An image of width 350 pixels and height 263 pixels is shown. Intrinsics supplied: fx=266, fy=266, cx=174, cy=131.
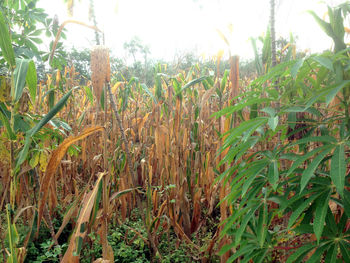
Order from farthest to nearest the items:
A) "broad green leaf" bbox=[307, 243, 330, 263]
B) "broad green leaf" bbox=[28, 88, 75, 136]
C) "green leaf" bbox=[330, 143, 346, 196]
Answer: "broad green leaf" bbox=[28, 88, 75, 136] → "broad green leaf" bbox=[307, 243, 330, 263] → "green leaf" bbox=[330, 143, 346, 196]

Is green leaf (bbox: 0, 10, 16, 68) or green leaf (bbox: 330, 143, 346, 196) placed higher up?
green leaf (bbox: 0, 10, 16, 68)

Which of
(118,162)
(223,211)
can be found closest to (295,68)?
(223,211)

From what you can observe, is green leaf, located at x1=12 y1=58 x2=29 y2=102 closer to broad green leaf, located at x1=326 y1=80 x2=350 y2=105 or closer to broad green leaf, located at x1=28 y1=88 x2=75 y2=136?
broad green leaf, located at x1=28 y1=88 x2=75 y2=136

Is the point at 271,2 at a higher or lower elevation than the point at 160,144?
higher

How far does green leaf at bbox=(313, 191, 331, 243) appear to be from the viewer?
447mm

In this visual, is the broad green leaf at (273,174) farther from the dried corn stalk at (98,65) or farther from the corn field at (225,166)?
the dried corn stalk at (98,65)

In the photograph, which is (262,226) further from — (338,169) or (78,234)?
(78,234)

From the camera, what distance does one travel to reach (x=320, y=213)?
474 millimetres

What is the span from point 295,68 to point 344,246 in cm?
36

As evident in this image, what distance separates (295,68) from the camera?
459 mm

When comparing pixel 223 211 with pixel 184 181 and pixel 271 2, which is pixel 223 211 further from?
pixel 271 2

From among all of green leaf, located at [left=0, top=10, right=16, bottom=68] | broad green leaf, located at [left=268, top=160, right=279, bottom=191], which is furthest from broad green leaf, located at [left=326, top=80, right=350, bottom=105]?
green leaf, located at [left=0, top=10, right=16, bottom=68]

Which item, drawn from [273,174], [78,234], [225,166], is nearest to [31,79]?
[78,234]

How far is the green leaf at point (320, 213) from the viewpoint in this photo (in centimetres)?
45
